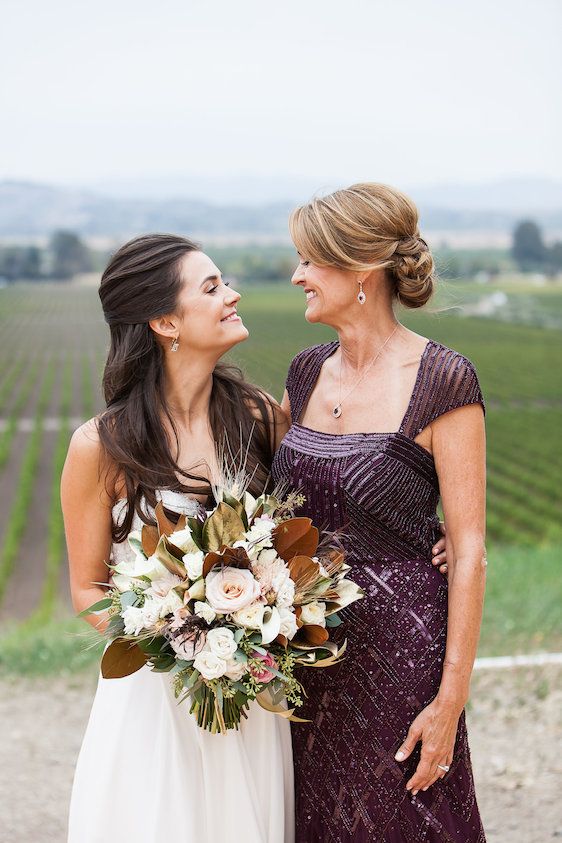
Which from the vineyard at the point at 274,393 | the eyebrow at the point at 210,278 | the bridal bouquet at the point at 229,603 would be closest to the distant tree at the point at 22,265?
the vineyard at the point at 274,393

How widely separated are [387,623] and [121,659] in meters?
0.81

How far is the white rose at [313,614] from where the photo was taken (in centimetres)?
268

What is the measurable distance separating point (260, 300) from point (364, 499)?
11448 centimetres

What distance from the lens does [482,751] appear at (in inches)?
216

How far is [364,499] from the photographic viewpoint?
2992 millimetres

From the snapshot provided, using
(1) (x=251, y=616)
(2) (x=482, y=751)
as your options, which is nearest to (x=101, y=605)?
(1) (x=251, y=616)

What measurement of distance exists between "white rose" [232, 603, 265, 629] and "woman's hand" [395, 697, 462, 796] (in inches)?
29.1

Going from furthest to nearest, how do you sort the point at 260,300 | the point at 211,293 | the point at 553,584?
the point at 260,300
the point at 553,584
the point at 211,293

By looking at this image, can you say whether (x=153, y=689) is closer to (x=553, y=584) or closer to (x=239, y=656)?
(x=239, y=656)

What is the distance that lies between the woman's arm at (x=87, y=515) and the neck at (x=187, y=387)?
0.98 feet

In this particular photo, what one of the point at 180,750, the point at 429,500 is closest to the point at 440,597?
the point at 429,500

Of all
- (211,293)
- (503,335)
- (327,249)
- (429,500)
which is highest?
(327,249)

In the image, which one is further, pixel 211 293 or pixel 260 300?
pixel 260 300

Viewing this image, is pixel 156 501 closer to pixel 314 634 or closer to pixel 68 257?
pixel 314 634
